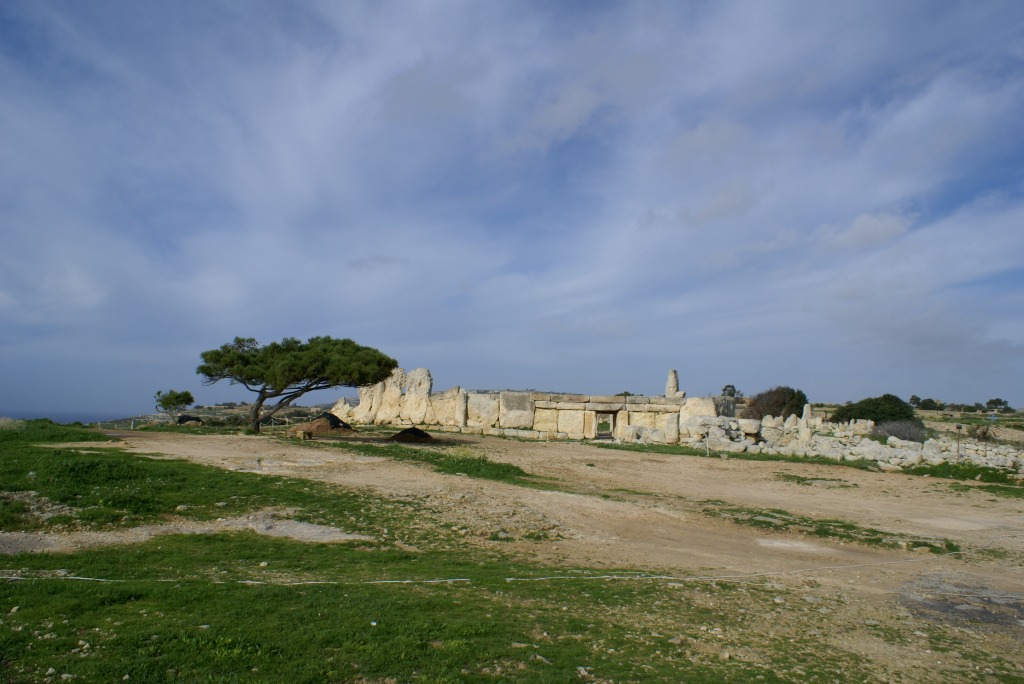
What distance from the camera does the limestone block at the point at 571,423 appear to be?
3184 centimetres

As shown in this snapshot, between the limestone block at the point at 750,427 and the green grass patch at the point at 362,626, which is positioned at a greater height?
the limestone block at the point at 750,427

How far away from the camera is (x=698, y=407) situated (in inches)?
1245

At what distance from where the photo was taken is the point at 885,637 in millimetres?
6523

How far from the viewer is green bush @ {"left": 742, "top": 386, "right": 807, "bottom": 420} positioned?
5412cm

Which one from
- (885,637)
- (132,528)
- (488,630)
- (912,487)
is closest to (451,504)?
(132,528)

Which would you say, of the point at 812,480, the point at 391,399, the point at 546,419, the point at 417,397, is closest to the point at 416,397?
the point at 417,397

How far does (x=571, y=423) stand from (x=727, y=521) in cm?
1915

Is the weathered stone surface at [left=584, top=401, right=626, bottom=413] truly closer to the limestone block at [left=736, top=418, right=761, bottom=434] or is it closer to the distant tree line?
the limestone block at [left=736, top=418, right=761, bottom=434]

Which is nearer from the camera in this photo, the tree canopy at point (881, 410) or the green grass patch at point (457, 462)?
the green grass patch at point (457, 462)

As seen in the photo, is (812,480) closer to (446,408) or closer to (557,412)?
(557,412)

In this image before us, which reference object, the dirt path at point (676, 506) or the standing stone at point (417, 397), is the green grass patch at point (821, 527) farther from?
the standing stone at point (417, 397)

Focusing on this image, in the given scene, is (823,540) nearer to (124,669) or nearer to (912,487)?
(912,487)

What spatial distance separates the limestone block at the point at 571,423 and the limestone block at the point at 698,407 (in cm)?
511

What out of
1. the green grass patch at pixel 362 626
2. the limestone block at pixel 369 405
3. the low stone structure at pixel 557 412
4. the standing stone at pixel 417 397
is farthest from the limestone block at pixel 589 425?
the green grass patch at pixel 362 626
